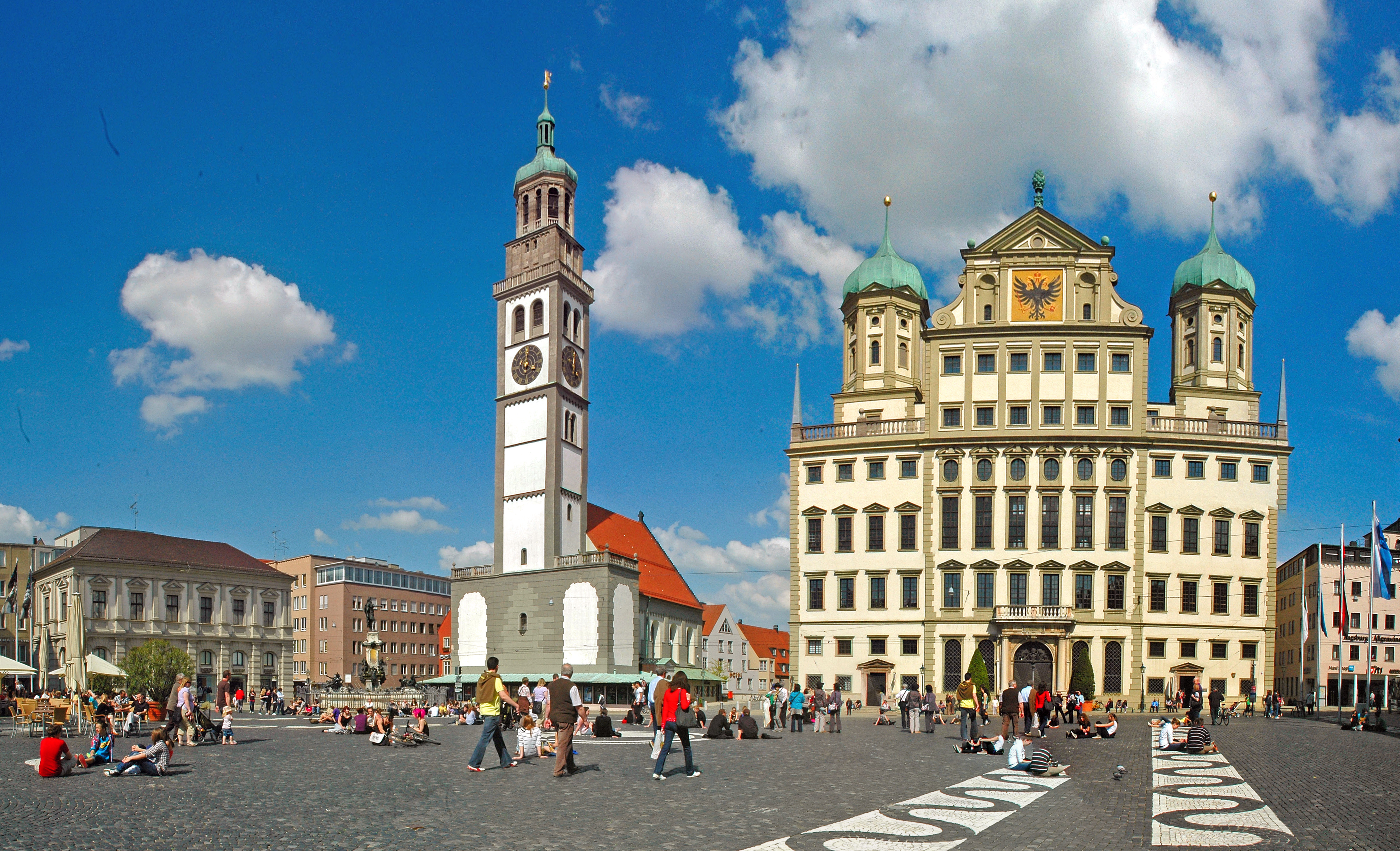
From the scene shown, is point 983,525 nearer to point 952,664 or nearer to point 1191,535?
point 952,664

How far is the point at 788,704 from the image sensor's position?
40.4m

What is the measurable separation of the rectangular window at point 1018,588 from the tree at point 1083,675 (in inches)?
145

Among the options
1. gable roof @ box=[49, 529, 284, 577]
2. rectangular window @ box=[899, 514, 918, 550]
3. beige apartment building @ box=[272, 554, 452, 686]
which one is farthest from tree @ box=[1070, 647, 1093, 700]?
beige apartment building @ box=[272, 554, 452, 686]

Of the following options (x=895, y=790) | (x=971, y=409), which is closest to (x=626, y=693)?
(x=971, y=409)

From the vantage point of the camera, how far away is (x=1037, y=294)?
60.7 meters

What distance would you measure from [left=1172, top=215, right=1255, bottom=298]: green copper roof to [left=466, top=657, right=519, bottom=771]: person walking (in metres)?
56.0

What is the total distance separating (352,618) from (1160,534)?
82.8m

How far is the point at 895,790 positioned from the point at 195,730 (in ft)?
51.9

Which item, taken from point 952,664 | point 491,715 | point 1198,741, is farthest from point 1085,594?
point 491,715

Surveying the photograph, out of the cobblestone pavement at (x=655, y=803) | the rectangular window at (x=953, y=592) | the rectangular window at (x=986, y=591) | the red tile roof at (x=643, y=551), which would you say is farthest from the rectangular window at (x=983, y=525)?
the cobblestone pavement at (x=655, y=803)

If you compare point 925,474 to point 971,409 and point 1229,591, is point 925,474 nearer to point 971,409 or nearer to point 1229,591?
point 971,409

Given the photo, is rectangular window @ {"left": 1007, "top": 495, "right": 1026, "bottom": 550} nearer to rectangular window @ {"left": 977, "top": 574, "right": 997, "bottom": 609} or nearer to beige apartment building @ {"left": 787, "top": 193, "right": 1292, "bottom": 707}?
beige apartment building @ {"left": 787, "top": 193, "right": 1292, "bottom": 707}

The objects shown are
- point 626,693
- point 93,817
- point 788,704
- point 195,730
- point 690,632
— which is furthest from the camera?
point 690,632

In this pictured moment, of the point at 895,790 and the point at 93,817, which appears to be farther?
the point at 895,790
